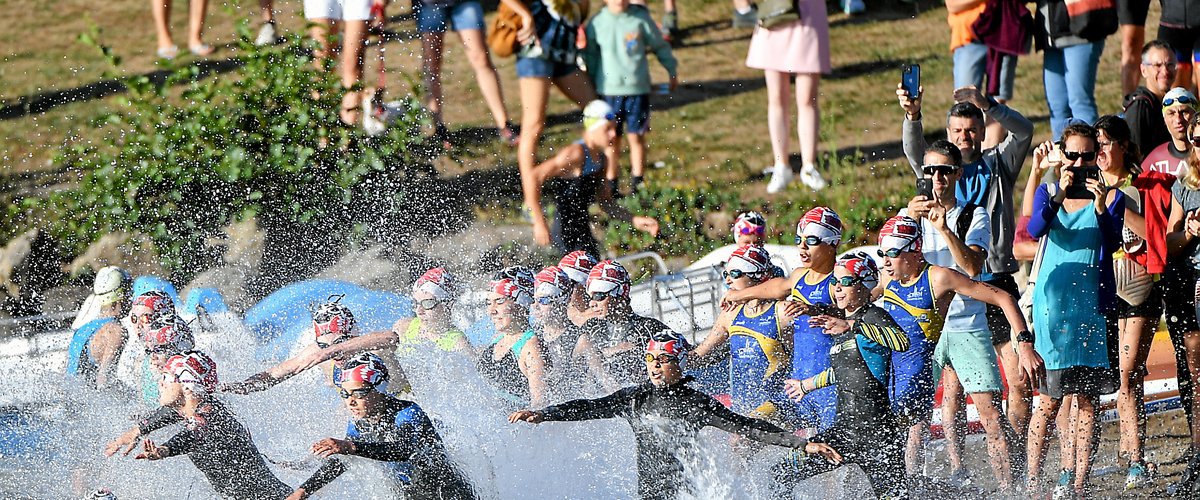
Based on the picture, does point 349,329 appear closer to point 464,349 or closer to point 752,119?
point 464,349

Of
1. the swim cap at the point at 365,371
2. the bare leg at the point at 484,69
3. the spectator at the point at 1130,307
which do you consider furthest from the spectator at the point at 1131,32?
the swim cap at the point at 365,371

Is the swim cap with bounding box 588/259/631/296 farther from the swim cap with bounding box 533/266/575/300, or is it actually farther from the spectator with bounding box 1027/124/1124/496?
the spectator with bounding box 1027/124/1124/496

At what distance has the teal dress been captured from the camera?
6.81m

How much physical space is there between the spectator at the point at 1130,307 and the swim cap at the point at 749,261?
5.24 ft

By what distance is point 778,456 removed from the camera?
6875mm

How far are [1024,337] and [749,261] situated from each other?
1.39 metres

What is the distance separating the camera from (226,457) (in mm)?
7066

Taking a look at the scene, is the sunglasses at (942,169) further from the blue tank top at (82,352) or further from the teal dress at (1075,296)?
the blue tank top at (82,352)

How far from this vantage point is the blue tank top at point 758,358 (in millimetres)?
7191

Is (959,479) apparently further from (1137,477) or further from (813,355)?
(813,355)

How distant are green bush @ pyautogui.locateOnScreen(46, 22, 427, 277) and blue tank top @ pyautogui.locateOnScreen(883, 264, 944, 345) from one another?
4198mm

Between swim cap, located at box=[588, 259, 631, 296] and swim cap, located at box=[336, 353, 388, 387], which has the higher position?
swim cap, located at box=[588, 259, 631, 296]

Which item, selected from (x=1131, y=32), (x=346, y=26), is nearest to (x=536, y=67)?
(x=346, y=26)

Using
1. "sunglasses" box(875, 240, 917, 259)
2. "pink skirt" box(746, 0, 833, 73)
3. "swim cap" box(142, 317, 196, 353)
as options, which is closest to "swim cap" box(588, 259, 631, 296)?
"sunglasses" box(875, 240, 917, 259)
